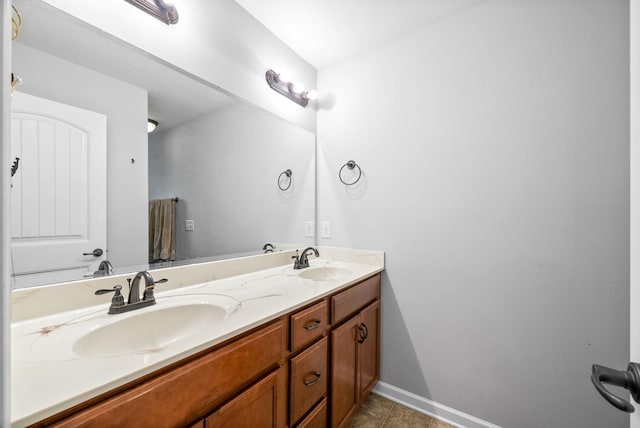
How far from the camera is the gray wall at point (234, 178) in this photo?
1259mm

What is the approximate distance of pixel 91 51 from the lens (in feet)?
3.21

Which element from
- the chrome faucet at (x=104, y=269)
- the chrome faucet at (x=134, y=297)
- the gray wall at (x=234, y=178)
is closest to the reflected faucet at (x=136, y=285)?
the chrome faucet at (x=134, y=297)

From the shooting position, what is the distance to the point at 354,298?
146 centimetres

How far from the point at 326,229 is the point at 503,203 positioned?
3.71 feet

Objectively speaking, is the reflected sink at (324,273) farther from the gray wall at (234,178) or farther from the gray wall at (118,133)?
the gray wall at (118,133)

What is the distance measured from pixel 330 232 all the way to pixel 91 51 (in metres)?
1.57

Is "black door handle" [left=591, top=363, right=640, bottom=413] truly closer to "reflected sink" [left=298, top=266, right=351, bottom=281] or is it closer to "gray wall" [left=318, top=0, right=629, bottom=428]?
"gray wall" [left=318, top=0, right=629, bottom=428]

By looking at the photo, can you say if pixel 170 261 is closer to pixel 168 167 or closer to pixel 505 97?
pixel 168 167

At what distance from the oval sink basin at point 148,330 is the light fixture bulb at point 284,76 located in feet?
4.79

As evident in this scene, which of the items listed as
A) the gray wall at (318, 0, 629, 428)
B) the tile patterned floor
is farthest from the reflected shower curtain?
the tile patterned floor

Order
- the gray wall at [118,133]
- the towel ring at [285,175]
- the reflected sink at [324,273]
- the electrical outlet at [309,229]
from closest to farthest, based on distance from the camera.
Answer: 1. the gray wall at [118,133]
2. the reflected sink at [324,273]
3. the towel ring at [285,175]
4. the electrical outlet at [309,229]

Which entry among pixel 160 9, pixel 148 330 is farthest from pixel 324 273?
pixel 160 9

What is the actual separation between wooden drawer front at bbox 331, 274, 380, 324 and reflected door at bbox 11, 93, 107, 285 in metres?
1.02

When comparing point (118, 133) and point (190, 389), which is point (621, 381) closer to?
point (190, 389)
